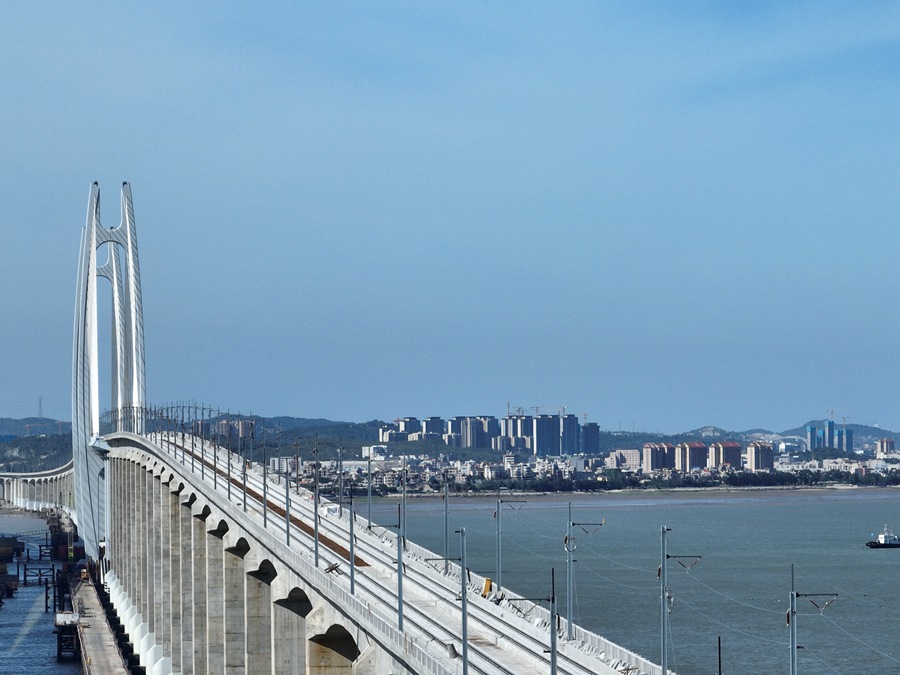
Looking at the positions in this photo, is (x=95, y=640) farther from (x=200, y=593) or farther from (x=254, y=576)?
(x=254, y=576)

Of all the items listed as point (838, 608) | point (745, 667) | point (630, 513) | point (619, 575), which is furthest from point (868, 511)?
Answer: point (745, 667)

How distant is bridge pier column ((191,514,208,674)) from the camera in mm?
56938

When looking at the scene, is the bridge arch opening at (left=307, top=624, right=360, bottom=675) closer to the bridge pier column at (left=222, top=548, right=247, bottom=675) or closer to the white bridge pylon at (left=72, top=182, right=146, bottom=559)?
the bridge pier column at (left=222, top=548, right=247, bottom=675)

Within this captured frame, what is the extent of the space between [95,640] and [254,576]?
30.5m

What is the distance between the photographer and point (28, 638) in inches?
3204

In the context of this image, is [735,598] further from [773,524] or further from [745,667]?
[773,524]

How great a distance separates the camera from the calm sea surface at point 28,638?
70625 millimetres

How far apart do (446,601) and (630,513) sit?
139 m

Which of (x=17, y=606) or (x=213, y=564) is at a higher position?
(x=213, y=564)

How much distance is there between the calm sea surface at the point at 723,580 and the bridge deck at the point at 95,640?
19.8 metres

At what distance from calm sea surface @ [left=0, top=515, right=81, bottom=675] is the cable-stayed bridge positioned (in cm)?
404

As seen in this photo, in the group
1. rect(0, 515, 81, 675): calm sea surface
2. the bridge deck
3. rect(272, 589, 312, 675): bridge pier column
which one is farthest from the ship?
rect(272, 589, 312, 675): bridge pier column

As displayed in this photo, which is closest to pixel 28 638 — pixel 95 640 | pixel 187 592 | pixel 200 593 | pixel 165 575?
pixel 95 640

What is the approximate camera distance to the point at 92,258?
103 meters
